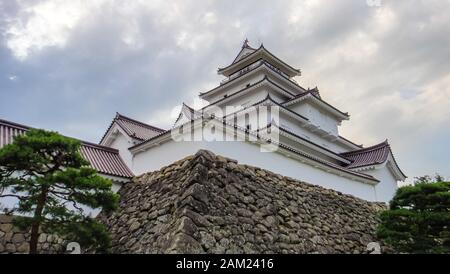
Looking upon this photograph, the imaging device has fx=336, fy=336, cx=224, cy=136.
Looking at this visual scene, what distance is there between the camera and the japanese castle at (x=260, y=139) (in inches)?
280

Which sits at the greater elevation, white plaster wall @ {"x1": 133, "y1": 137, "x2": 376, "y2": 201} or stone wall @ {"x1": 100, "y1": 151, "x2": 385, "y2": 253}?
white plaster wall @ {"x1": 133, "y1": 137, "x2": 376, "y2": 201}

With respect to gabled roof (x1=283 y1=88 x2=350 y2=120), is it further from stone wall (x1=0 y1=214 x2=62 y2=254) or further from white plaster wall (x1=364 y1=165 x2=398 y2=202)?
stone wall (x1=0 y1=214 x2=62 y2=254)

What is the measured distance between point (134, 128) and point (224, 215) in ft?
16.1

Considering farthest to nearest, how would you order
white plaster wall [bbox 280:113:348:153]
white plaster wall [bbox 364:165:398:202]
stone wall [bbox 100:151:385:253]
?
white plaster wall [bbox 280:113:348:153] → white plaster wall [bbox 364:165:398:202] → stone wall [bbox 100:151:385:253]

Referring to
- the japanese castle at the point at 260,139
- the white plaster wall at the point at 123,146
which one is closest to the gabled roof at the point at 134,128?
the japanese castle at the point at 260,139

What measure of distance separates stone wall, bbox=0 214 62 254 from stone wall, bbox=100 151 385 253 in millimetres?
1058

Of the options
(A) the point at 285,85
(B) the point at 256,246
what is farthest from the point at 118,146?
(A) the point at 285,85

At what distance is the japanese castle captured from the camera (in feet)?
23.3

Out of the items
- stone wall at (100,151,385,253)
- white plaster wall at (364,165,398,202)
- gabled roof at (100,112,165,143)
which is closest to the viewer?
stone wall at (100,151,385,253)

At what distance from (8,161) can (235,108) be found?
1154 centimetres

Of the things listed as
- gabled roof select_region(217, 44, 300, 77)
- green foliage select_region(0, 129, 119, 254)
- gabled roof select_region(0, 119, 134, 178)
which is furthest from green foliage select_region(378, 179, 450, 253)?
gabled roof select_region(217, 44, 300, 77)

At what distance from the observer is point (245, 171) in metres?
7.02

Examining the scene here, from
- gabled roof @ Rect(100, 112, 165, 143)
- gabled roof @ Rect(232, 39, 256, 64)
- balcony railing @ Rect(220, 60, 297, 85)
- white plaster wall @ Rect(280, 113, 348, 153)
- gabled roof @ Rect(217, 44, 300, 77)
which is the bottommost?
gabled roof @ Rect(100, 112, 165, 143)

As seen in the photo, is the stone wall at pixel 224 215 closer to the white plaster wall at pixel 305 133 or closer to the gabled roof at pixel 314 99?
the white plaster wall at pixel 305 133
